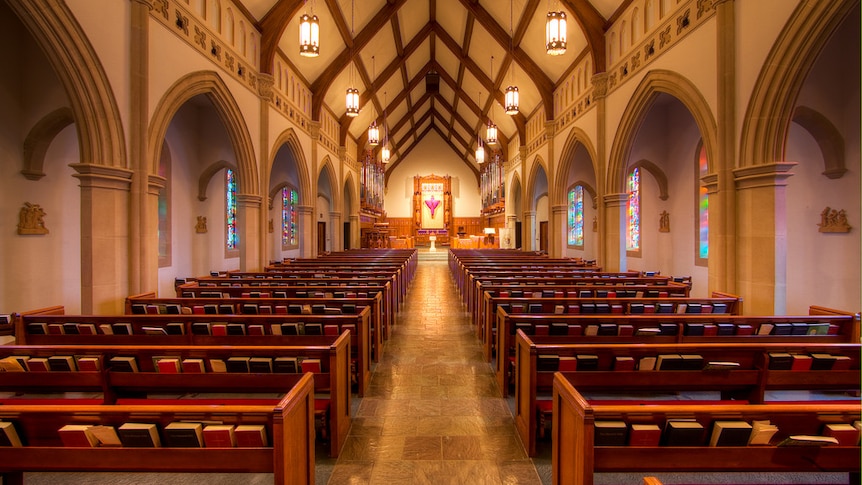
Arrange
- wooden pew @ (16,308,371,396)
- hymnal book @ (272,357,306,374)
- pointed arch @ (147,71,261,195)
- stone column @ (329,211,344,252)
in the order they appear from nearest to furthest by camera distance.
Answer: hymnal book @ (272,357,306,374) → wooden pew @ (16,308,371,396) → pointed arch @ (147,71,261,195) → stone column @ (329,211,344,252)

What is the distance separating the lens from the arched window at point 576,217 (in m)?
16.6

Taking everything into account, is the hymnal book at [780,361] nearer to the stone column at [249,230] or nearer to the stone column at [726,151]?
the stone column at [726,151]

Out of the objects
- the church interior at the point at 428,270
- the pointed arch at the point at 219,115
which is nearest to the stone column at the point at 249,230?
the church interior at the point at 428,270

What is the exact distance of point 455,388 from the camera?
4352 mm

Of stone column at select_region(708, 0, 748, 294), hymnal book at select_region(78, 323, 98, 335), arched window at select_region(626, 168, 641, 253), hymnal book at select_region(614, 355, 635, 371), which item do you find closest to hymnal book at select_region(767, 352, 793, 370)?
hymnal book at select_region(614, 355, 635, 371)

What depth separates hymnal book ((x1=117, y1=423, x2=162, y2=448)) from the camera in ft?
6.17

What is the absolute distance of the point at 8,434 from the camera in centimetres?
190

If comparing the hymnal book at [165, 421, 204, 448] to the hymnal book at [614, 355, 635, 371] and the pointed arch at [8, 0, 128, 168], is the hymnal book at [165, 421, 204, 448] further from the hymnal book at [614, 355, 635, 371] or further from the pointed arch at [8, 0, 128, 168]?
the pointed arch at [8, 0, 128, 168]

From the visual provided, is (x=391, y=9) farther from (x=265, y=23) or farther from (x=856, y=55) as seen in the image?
(x=856, y=55)

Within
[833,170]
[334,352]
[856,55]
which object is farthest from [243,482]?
[856,55]

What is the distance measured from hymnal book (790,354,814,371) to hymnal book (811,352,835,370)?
35 millimetres

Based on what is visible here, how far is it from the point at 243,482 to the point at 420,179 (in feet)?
83.7

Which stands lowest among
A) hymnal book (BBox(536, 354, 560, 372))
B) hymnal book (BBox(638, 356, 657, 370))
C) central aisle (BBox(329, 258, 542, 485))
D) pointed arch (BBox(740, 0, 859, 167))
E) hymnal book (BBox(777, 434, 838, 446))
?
central aisle (BBox(329, 258, 542, 485))

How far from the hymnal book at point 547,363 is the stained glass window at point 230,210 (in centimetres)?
1160
